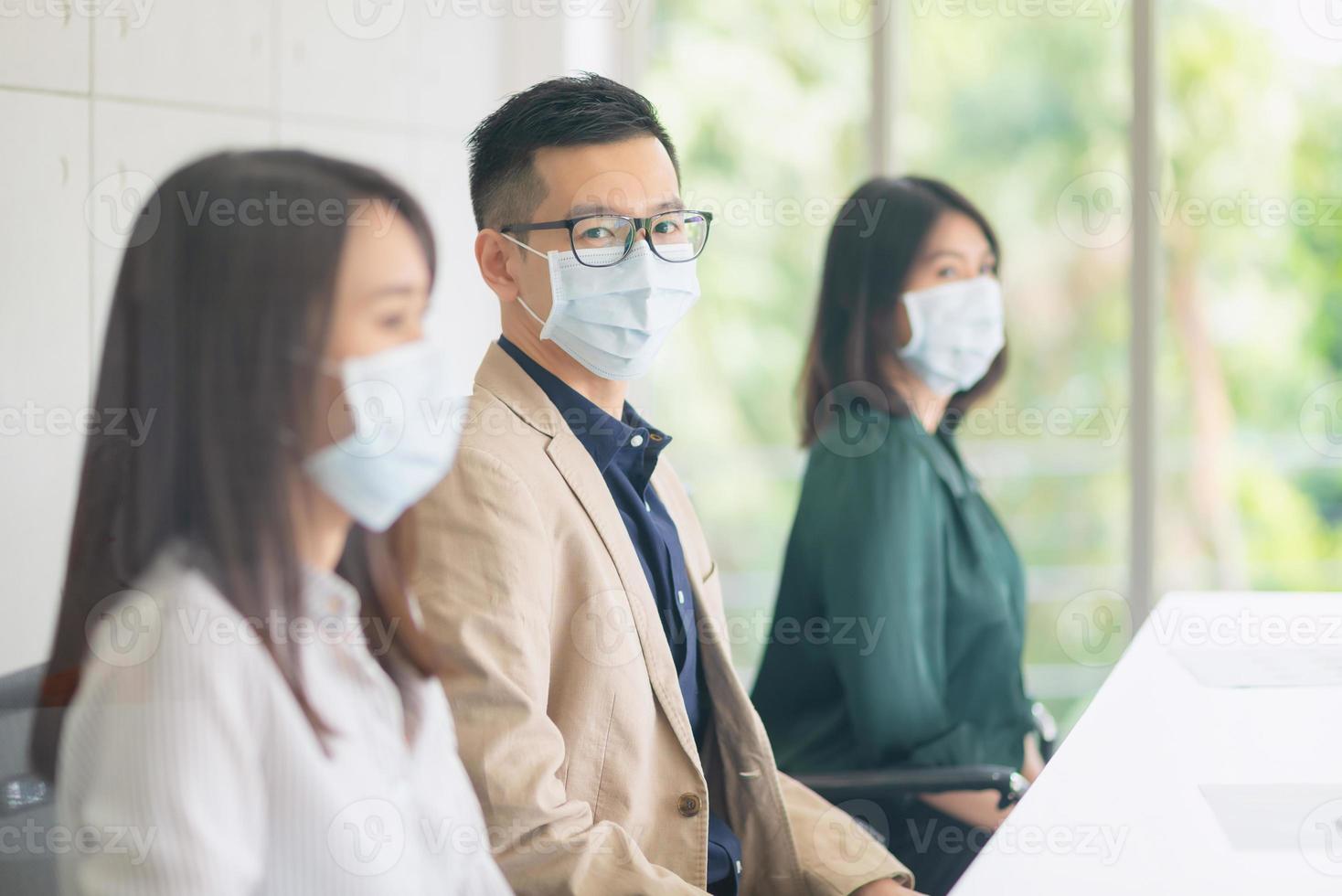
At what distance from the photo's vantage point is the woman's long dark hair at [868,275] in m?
2.04

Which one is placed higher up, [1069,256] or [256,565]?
[1069,256]

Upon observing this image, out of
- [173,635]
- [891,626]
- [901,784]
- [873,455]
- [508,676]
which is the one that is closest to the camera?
[173,635]

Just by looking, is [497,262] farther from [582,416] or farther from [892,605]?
[892,605]

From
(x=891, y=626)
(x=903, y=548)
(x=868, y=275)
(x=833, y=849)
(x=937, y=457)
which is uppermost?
(x=868, y=275)

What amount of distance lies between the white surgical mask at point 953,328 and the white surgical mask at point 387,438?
3.98 feet

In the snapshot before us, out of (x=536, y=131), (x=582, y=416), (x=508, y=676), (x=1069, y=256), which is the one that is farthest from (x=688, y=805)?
(x=1069, y=256)

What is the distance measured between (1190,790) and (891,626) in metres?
0.56

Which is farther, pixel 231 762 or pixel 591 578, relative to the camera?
pixel 591 578

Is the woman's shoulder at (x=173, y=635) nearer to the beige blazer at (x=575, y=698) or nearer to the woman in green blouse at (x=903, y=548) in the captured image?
the beige blazer at (x=575, y=698)

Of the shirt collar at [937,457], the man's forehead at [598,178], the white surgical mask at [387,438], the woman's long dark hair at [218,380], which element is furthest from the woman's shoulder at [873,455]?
the woman's long dark hair at [218,380]

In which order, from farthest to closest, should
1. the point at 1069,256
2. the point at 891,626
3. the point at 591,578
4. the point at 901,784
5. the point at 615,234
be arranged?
the point at 1069,256
the point at 891,626
the point at 901,784
the point at 615,234
the point at 591,578

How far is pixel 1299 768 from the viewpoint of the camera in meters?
1.30

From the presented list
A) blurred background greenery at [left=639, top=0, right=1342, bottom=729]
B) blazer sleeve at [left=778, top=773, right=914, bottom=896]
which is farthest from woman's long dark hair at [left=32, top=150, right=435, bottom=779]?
blurred background greenery at [left=639, top=0, right=1342, bottom=729]

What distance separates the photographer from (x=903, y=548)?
1799mm
